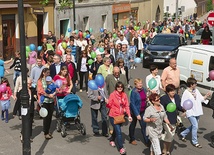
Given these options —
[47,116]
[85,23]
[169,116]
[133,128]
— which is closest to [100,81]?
[133,128]

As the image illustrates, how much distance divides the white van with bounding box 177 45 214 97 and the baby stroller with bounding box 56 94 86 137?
4.87m

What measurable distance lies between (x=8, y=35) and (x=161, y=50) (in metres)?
8.75

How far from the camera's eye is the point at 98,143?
1080 cm

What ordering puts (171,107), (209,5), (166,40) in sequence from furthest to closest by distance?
(209,5)
(166,40)
(171,107)

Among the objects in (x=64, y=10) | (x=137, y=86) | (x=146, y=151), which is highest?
(x=64, y=10)

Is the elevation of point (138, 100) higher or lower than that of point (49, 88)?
lower

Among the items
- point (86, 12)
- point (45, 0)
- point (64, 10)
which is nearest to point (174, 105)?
point (45, 0)

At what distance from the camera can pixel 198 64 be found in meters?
14.5

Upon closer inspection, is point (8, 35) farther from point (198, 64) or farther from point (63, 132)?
point (63, 132)

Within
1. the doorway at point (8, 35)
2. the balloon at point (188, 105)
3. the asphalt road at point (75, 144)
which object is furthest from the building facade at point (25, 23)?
the balloon at point (188, 105)

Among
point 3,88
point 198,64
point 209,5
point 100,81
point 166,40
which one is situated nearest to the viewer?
point 100,81

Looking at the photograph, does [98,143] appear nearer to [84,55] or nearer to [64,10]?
[84,55]

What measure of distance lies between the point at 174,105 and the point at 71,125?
3.27m

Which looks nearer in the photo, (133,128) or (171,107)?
(171,107)
